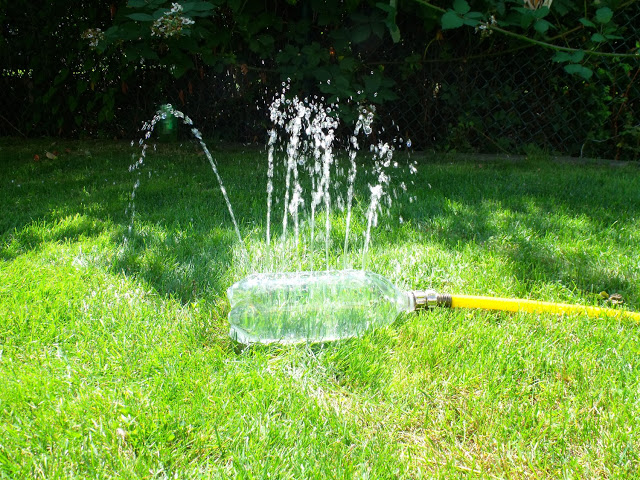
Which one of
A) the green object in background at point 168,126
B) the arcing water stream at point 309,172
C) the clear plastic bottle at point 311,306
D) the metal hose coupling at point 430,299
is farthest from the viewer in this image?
the green object in background at point 168,126

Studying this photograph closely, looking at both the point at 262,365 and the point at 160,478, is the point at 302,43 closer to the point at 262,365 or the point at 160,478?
the point at 262,365

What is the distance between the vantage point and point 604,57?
442 centimetres

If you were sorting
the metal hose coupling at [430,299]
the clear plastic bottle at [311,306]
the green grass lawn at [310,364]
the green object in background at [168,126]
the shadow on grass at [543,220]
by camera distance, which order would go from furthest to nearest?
the green object in background at [168,126] < the shadow on grass at [543,220] < the metal hose coupling at [430,299] < the clear plastic bottle at [311,306] < the green grass lawn at [310,364]

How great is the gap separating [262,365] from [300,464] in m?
0.35

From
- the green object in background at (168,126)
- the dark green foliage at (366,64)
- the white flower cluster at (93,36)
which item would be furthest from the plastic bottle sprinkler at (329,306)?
the green object in background at (168,126)

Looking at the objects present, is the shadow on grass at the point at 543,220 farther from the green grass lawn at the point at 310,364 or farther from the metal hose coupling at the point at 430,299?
the metal hose coupling at the point at 430,299

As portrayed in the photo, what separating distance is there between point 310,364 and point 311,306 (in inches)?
9.2

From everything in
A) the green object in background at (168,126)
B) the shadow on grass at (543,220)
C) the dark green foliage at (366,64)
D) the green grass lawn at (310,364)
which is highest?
the dark green foliage at (366,64)

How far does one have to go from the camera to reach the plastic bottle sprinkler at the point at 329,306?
153 centimetres

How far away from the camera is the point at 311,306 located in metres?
1.59

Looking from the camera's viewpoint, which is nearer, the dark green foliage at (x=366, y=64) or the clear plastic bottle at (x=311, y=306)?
the clear plastic bottle at (x=311, y=306)

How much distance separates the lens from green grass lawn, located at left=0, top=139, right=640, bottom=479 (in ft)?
3.56

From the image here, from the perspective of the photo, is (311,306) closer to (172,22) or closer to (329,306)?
(329,306)

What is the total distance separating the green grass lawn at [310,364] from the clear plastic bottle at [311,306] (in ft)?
0.18
